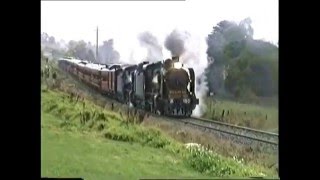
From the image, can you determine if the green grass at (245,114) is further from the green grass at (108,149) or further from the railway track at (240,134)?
the green grass at (108,149)

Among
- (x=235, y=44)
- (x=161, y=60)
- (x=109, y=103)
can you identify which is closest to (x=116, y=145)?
(x=109, y=103)

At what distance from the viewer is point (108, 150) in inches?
194

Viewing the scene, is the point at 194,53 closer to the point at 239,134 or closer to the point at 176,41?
the point at 176,41

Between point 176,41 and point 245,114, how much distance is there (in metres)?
0.74

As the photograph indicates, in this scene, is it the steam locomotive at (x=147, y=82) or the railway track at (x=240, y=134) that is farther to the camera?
the steam locomotive at (x=147, y=82)

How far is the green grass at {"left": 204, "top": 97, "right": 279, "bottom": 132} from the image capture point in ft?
15.8

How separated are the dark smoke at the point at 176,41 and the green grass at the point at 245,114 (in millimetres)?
459

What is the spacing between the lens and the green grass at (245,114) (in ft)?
15.8

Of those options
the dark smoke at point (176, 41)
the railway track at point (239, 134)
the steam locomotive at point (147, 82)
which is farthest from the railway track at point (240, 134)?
the dark smoke at point (176, 41)

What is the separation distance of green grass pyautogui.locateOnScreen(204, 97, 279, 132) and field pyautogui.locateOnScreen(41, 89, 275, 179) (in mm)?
294

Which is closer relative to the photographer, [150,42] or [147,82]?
[150,42]

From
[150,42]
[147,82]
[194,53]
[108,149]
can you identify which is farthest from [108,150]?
[194,53]
